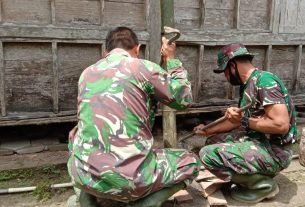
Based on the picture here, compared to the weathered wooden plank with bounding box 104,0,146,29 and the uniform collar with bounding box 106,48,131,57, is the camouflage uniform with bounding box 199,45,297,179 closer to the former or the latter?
the uniform collar with bounding box 106,48,131,57

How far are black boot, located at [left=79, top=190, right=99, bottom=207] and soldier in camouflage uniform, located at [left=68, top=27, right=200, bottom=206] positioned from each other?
276mm

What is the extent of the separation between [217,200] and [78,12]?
3292mm

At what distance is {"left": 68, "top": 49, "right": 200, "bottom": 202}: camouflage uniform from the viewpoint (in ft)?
8.84

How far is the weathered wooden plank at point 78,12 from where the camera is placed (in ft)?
15.7

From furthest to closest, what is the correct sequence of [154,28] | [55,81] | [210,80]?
[210,80] → [154,28] → [55,81]

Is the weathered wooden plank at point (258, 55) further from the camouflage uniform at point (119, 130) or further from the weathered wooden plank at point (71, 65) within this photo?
the camouflage uniform at point (119, 130)

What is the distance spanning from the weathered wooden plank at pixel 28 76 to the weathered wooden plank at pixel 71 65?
16 cm

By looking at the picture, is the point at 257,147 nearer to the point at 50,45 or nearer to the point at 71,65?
the point at 71,65

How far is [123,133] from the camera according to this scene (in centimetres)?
271

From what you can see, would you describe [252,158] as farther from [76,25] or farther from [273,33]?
[273,33]

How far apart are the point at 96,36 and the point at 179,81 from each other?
7.68 ft

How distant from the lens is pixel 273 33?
621cm

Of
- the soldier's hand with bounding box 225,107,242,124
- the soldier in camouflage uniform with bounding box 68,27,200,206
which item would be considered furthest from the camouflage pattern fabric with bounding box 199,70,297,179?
the soldier in camouflage uniform with bounding box 68,27,200,206

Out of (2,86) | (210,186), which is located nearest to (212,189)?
(210,186)
